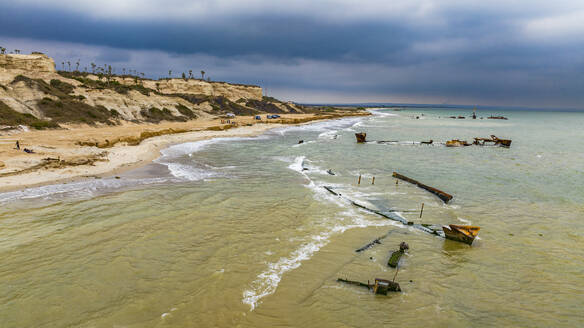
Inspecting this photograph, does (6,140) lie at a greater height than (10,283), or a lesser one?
greater

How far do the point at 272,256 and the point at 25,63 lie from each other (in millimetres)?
73355

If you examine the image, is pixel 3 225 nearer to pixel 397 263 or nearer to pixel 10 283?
pixel 10 283

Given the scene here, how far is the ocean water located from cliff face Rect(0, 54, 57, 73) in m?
55.9

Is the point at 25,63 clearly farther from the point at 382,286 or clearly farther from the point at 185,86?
the point at 382,286

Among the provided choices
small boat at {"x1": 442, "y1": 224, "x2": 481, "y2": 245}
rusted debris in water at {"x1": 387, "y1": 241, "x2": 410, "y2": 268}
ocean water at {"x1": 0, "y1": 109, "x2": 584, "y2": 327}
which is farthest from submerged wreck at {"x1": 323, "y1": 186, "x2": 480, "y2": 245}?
rusted debris in water at {"x1": 387, "y1": 241, "x2": 410, "y2": 268}

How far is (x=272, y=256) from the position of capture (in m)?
11.4

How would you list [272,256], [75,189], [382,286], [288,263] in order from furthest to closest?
1. [75,189]
2. [272,256]
3. [288,263]
4. [382,286]

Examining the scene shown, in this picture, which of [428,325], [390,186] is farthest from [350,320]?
[390,186]

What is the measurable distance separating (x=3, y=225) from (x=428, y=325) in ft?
58.5

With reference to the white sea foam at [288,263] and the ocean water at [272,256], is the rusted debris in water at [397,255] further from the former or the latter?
the white sea foam at [288,263]

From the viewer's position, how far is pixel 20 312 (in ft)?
26.2

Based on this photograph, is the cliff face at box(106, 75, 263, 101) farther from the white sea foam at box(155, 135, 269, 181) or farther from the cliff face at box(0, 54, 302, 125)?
the white sea foam at box(155, 135, 269, 181)

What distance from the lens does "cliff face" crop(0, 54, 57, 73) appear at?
55481mm

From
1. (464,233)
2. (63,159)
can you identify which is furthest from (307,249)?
(63,159)
